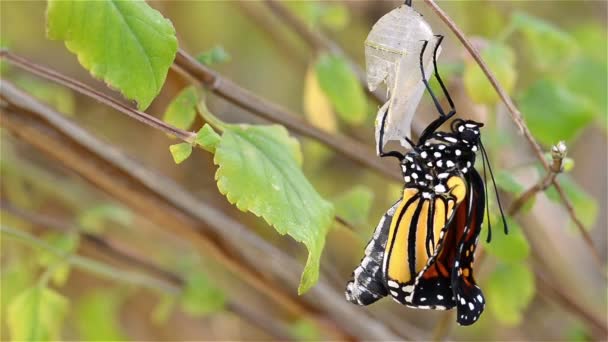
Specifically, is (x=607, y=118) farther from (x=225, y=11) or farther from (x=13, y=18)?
(x=13, y=18)

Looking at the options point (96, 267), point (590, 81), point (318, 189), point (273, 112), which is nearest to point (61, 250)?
point (96, 267)

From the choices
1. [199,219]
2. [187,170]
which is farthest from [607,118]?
[187,170]

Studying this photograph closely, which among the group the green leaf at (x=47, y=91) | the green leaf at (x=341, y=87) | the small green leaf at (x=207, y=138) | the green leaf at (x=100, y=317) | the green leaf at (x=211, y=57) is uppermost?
the small green leaf at (x=207, y=138)

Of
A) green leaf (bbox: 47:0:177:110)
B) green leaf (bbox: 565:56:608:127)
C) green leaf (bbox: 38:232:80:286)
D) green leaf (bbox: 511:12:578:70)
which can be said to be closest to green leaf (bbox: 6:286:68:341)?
green leaf (bbox: 38:232:80:286)

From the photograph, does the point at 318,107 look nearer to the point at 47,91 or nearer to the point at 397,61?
the point at 47,91

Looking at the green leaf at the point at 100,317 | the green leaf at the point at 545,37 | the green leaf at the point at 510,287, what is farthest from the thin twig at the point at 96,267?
the green leaf at the point at 545,37

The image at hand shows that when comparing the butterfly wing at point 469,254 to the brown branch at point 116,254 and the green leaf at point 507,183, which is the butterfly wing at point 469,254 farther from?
the brown branch at point 116,254

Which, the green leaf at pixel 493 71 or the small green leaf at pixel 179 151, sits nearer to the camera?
the small green leaf at pixel 179 151
